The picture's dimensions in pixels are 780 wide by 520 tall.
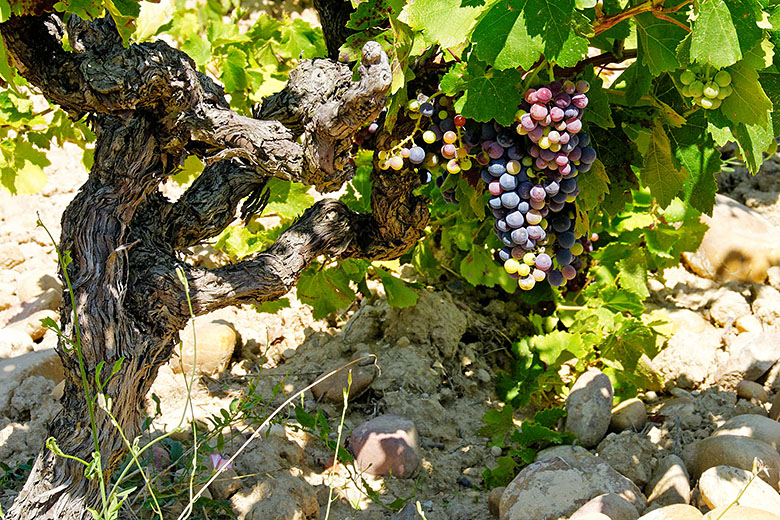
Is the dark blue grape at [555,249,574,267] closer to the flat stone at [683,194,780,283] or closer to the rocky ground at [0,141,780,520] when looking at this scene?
the rocky ground at [0,141,780,520]

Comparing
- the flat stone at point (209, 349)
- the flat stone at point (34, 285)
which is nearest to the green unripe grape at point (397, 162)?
the flat stone at point (209, 349)

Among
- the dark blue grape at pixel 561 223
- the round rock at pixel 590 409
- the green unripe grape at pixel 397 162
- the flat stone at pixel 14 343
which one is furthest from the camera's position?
the flat stone at pixel 14 343

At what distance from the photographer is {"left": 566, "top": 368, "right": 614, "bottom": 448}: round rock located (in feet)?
10.5

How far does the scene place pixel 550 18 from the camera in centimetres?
183

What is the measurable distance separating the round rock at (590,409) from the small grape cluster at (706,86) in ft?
5.33

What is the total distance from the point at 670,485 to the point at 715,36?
64.5 inches

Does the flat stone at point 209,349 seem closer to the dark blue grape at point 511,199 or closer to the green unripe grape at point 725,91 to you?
the dark blue grape at point 511,199

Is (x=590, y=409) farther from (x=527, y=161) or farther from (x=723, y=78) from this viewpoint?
(x=723, y=78)

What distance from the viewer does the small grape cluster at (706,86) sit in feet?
6.23

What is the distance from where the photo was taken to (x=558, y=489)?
8.89 feet

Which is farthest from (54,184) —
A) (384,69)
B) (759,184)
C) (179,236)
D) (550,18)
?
(759,184)

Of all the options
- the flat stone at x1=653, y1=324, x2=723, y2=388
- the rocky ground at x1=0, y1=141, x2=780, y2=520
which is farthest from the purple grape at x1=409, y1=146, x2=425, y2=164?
the flat stone at x1=653, y1=324, x2=723, y2=388

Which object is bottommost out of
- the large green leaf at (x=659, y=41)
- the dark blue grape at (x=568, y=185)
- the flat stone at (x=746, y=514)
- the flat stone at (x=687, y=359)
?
the flat stone at (x=687, y=359)

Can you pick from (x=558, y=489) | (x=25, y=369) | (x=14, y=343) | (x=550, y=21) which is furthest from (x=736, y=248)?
(x=14, y=343)
